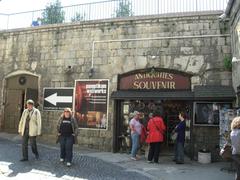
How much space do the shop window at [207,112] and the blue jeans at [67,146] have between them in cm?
446

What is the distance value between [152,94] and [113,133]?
206cm

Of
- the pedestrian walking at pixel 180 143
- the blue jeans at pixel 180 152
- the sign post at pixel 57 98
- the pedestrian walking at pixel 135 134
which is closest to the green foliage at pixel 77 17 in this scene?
the sign post at pixel 57 98

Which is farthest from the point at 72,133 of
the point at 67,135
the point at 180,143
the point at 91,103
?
the point at 91,103

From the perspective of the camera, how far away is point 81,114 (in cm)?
1248

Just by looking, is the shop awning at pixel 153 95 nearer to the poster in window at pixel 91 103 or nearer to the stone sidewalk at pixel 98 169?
the poster in window at pixel 91 103

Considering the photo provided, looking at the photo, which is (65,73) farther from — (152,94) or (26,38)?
(152,94)

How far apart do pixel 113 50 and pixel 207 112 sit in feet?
13.6

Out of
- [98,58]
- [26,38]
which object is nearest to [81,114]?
[98,58]

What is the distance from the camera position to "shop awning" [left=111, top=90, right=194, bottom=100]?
10.8 metres

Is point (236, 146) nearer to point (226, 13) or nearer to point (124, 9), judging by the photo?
point (226, 13)

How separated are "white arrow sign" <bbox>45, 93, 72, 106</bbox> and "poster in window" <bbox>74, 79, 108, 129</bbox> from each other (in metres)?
0.38

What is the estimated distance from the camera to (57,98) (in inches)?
513

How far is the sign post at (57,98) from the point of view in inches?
503

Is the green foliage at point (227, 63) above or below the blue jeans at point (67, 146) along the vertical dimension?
above
